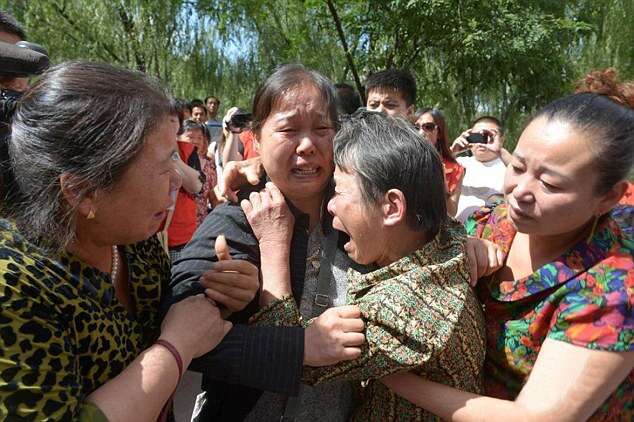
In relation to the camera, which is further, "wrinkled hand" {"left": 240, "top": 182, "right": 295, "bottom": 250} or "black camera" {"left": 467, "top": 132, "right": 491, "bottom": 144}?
"black camera" {"left": 467, "top": 132, "right": 491, "bottom": 144}

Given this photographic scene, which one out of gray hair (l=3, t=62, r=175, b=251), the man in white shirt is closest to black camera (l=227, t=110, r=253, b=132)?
the man in white shirt

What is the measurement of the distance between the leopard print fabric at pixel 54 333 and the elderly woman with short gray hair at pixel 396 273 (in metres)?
0.41

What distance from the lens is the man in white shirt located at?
4184 mm

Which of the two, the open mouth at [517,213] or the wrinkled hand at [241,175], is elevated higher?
the open mouth at [517,213]

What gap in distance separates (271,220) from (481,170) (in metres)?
3.13

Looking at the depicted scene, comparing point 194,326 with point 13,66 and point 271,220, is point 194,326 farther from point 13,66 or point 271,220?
point 13,66

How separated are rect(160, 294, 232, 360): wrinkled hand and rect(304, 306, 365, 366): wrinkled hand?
233mm

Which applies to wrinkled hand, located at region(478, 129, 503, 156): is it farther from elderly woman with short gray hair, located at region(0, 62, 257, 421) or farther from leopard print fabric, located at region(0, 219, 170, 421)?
leopard print fabric, located at region(0, 219, 170, 421)

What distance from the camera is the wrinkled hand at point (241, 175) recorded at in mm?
1909

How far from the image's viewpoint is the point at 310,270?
1.66 meters

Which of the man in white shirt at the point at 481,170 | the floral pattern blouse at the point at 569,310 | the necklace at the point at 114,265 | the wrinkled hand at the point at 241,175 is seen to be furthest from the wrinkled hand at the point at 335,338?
the man in white shirt at the point at 481,170

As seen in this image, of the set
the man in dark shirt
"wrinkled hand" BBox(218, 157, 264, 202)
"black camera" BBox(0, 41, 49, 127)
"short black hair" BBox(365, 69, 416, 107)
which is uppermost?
"short black hair" BBox(365, 69, 416, 107)

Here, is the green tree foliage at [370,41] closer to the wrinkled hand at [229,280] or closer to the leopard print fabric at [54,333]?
the wrinkled hand at [229,280]

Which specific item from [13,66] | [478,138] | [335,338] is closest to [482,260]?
[335,338]
